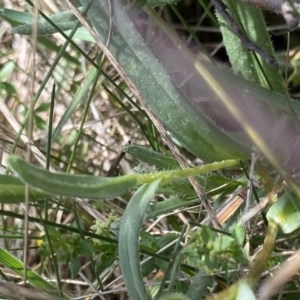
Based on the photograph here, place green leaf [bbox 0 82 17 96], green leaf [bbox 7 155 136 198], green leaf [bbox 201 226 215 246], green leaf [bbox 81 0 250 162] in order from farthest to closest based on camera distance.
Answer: green leaf [bbox 0 82 17 96]
green leaf [bbox 81 0 250 162]
green leaf [bbox 201 226 215 246]
green leaf [bbox 7 155 136 198]

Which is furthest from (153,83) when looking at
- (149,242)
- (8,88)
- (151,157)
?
(8,88)

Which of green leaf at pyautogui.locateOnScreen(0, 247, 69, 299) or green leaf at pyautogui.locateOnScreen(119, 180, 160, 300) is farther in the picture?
green leaf at pyautogui.locateOnScreen(0, 247, 69, 299)

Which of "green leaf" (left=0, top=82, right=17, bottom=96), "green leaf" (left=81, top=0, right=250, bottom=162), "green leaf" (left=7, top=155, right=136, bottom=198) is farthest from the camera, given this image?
"green leaf" (left=0, top=82, right=17, bottom=96)

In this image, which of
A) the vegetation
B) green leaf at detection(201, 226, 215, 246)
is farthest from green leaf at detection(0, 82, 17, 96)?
green leaf at detection(201, 226, 215, 246)

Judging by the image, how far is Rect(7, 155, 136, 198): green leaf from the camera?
0.55m

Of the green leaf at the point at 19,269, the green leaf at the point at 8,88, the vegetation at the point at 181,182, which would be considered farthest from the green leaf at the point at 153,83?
the green leaf at the point at 8,88

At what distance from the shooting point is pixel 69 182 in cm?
60

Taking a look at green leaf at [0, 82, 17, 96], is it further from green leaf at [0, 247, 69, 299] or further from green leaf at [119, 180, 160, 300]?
green leaf at [119, 180, 160, 300]

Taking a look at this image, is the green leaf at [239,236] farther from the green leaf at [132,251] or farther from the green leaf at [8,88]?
the green leaf at [8,88]

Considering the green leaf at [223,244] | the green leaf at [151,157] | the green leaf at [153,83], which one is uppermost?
the green leaf at [153,83]

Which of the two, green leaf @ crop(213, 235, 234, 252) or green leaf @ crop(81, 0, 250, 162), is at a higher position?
green leaf @ crop(81, 0, 250, 162)

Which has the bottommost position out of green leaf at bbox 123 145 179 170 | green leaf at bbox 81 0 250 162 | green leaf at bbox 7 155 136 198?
green leaf at bbox 7 155 136 198

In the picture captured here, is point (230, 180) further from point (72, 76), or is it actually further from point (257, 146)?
point (72, 76)

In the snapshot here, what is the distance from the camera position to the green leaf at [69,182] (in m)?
0.55
